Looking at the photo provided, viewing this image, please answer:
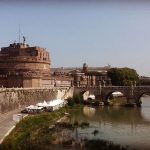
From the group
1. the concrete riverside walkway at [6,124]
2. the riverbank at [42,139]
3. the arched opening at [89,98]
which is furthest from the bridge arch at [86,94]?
the riverbank at [42,139]

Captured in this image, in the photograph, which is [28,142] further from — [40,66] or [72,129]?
[40,66]

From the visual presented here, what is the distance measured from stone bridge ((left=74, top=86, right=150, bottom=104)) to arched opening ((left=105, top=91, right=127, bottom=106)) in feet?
0.88

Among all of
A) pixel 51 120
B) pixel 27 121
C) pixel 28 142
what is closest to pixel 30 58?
pixel 51 120

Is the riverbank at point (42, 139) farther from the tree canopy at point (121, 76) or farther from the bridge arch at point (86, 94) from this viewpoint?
the tree canopy at point (121, 76)

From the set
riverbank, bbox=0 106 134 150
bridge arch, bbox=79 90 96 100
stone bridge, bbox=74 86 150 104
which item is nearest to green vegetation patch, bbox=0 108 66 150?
riverbank, bbox=0 106 134 150

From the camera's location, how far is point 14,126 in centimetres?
1267

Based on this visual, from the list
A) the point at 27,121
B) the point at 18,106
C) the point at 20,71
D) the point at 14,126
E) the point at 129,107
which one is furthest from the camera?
the point at 20,71

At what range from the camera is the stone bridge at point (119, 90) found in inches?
1111

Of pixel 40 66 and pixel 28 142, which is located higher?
pixel 40 66

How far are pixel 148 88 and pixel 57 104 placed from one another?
8704 millimetres

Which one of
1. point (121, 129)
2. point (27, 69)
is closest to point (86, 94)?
point (27, 69)

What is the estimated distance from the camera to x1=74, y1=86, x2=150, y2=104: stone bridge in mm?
28219

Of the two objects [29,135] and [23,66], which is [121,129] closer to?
[29,135]

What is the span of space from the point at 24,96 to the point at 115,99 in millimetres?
14228
